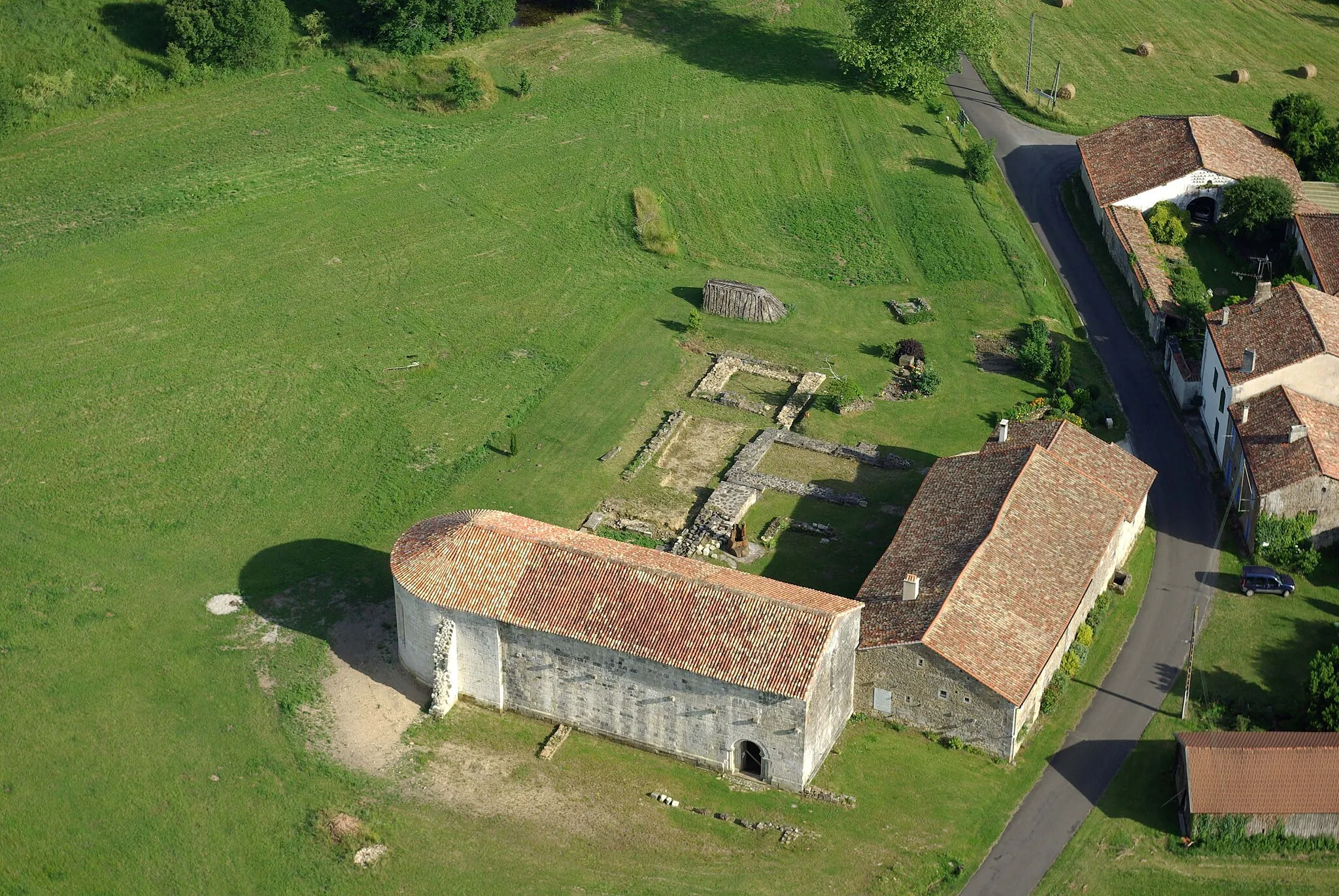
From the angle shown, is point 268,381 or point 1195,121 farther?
point 1195,121

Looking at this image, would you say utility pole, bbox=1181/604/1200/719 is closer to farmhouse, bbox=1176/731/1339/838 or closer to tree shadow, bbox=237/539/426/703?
farmhouse, bbox=1176/731/1339/838

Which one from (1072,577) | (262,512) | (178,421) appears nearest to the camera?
(1072,577)

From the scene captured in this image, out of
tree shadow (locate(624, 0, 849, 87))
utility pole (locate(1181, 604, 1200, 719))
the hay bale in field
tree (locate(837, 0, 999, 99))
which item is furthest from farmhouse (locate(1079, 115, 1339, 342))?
utility pole (locate(1181, 604, 1200, 719))

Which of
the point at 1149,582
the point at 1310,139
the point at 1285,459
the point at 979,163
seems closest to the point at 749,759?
the point at 1149,582

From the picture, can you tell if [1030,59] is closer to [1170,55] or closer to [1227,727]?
[1170,55]

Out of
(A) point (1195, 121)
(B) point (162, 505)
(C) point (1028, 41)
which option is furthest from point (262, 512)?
(C) point (1028, 41)

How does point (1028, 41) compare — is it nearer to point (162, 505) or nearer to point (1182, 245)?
point (1182, 245)

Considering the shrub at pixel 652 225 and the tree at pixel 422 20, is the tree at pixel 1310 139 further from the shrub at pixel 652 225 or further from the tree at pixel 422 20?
the tree at pixel 422 20
